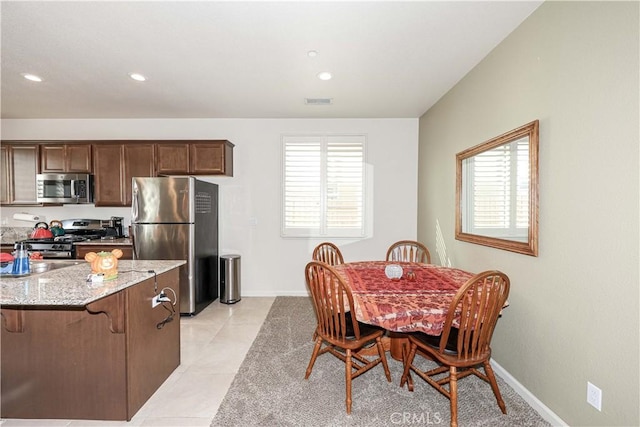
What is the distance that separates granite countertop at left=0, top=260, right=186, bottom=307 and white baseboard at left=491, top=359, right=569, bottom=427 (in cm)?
264

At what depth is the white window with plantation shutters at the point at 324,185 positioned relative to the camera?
177 inches

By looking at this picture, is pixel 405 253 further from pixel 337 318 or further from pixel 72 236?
pixel 72 236

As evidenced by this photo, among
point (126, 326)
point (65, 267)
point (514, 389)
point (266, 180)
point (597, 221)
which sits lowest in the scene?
point (514, 389)


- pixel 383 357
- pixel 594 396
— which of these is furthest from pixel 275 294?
pixel 594 396

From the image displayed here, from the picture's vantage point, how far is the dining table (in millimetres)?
1814

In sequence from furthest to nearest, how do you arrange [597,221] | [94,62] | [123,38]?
[94,62] → [123,38] → [597,221]

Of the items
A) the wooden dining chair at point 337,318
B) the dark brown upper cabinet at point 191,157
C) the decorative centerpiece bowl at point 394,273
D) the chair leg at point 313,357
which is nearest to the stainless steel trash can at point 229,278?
the dark brown upper cabinet at point 191,157

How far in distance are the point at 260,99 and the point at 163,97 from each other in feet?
3.72

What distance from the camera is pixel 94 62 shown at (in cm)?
275

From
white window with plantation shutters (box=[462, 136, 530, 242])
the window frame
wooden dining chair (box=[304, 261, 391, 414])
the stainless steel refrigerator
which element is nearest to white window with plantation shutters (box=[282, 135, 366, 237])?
the window frame

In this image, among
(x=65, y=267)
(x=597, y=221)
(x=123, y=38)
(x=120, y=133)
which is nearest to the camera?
(x=597, y=221)

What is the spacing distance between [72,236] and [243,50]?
3405 mm

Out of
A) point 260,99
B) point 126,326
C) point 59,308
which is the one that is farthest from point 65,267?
point 260,99

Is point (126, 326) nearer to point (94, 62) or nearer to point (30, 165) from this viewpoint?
point (94, 62)
